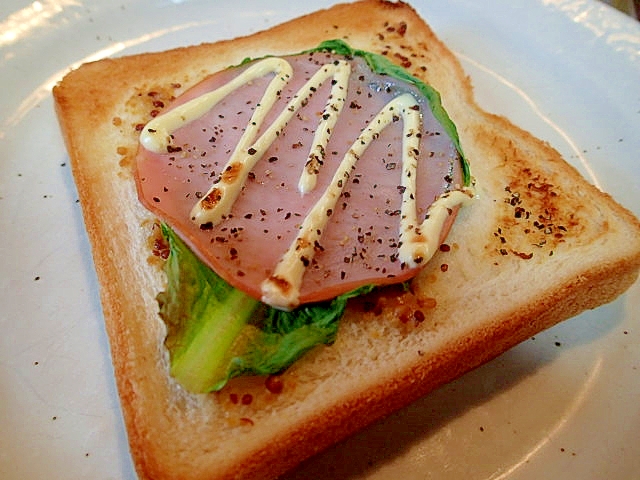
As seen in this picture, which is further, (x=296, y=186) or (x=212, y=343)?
(x=296, y=186)

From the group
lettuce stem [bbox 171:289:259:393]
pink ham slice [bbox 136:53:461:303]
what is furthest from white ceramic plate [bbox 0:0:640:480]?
pink ham slice [bbox 136:53:461:303]

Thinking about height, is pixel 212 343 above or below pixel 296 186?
below

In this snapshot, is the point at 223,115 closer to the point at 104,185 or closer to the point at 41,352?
the point at 104,185

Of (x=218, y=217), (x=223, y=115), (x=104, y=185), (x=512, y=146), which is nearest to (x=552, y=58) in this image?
(x=512, y=146)

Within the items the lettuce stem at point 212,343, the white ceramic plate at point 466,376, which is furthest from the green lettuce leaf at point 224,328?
the white ceramic plate at point 466,376

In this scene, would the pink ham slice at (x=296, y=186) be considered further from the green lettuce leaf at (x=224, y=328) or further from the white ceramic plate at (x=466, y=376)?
the white ceramic plate at (x=466, y=376)

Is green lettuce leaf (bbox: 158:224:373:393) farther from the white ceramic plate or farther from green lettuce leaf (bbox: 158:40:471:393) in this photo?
the white ceramic plate

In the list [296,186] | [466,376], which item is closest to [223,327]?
[296,186]

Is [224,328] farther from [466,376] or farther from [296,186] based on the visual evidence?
[466,376]
